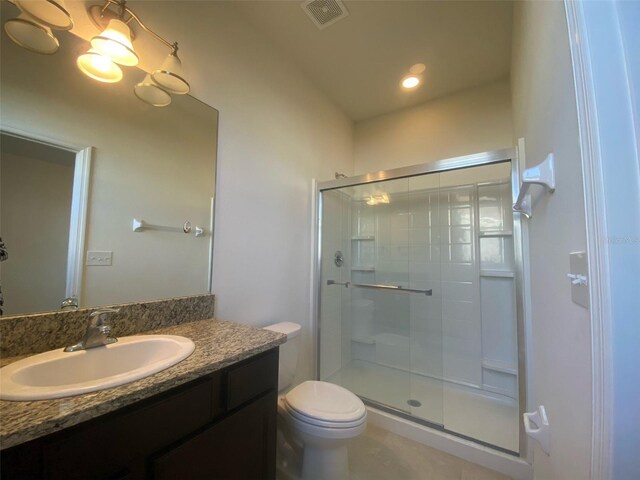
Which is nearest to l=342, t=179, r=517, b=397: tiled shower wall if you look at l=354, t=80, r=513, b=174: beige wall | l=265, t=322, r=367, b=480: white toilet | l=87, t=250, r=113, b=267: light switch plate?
l=354, t=80, r=513, b=174: beige wall

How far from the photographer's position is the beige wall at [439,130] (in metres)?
2.09

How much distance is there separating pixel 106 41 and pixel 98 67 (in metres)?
0.11

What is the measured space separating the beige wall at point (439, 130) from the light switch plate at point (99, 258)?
2.34 meters

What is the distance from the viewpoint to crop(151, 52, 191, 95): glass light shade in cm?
109

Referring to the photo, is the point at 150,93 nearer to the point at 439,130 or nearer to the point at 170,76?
the point at 170,76

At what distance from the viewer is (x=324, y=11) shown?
1.49m

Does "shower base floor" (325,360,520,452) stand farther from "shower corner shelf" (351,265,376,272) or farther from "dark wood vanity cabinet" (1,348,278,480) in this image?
"dark wood vanity cabinet" (1,348,278,480)

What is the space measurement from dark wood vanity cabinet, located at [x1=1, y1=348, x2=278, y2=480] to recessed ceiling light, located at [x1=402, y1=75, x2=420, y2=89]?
2.29 m

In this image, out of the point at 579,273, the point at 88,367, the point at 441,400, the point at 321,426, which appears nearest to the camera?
the point at 579,273

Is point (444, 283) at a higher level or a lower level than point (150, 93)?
lower

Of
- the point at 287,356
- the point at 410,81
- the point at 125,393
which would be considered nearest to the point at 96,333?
the point at 125,393

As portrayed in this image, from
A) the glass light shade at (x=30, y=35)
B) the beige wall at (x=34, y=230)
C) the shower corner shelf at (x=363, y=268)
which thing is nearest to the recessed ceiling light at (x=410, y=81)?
the shower corner shelf at (x=363, y=268)

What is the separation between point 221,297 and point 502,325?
2130mm

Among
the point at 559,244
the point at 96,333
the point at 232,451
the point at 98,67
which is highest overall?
the point at 98,67
